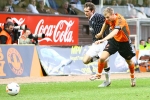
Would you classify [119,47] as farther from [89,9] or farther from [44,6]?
[44,6]

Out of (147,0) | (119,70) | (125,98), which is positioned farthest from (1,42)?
(147,0)

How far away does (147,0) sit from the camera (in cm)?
3275

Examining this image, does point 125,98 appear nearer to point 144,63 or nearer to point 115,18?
point 115,18

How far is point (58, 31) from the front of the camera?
27.4m

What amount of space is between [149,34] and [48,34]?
7307mm

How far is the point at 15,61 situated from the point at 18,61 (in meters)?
0.16

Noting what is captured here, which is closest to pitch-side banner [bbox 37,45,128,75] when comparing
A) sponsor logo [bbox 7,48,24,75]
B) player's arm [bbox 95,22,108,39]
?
sponsor logo [bbox 7,48,24,75]

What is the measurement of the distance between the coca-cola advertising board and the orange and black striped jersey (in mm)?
11364

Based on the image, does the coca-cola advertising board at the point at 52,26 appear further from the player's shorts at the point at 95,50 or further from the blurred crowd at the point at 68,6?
the player's shorts at the point at 95,50

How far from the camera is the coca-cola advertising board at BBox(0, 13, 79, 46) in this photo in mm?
26133

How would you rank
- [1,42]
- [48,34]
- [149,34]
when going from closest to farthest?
[1,42]
[48,34]
[149,34]

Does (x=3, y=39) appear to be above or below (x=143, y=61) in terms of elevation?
above

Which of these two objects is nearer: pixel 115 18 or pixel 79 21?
pixel 115 18

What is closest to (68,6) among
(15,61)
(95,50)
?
(15,61)
